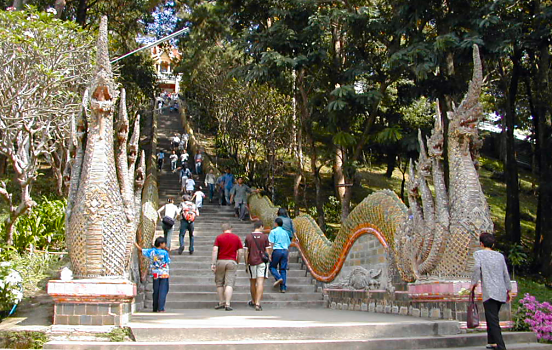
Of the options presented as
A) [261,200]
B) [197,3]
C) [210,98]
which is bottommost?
[261,200]

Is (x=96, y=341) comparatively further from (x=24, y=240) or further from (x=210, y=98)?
(x=210, y=98)

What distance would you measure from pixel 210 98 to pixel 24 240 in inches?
671

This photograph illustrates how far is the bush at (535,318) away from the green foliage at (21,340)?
6278 mm

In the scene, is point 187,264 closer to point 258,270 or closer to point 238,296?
point 238,296

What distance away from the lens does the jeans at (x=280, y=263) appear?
1161 cm

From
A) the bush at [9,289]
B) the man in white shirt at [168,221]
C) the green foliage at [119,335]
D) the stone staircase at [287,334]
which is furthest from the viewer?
the man in white shirt at [168,221]

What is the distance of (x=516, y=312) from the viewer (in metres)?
8.35

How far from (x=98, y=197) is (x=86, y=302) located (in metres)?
1.30

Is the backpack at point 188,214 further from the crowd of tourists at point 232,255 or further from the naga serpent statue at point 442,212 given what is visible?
the naga serpent statue at point 442,212

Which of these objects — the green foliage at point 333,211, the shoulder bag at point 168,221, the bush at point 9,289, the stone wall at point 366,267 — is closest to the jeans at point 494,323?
the stone wall at point 366,267

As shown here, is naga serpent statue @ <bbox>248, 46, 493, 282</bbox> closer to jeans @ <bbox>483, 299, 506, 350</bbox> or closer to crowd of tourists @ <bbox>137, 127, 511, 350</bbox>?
crowd of tourists @ <bbox>137, 127, 511, 350</bbox>

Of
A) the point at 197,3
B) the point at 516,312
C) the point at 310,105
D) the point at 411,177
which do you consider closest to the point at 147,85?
the point at 197,3

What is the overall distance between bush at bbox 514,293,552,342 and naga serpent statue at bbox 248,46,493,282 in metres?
1.11

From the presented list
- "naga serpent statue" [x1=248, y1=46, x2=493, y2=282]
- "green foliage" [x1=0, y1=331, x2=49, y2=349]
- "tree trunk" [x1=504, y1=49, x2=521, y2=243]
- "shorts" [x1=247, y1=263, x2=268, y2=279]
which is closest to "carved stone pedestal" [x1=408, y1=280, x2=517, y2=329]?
"naga serpent statue" [x1=248, y1=46, x2=493, y2=282]
